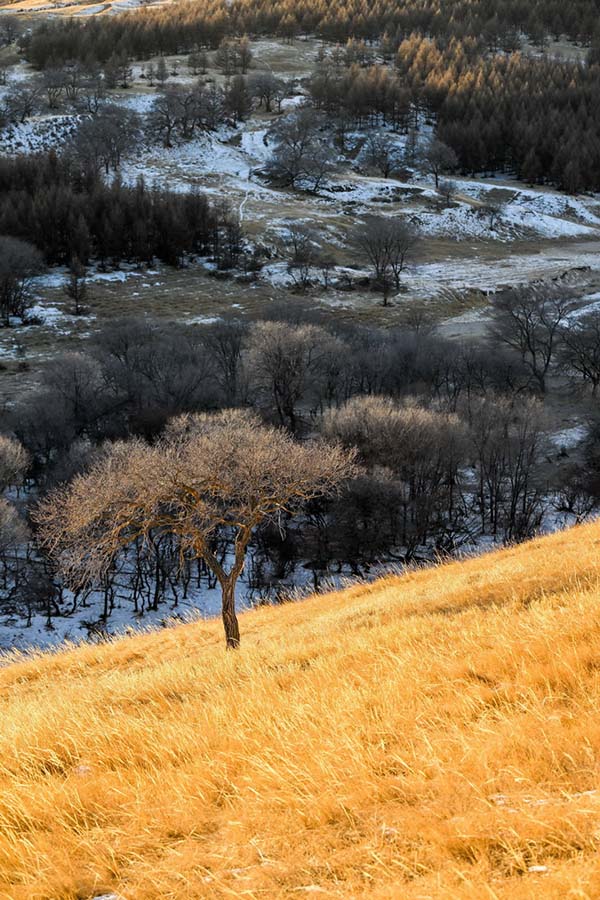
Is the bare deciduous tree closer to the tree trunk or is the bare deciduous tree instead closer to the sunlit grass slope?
the tree trunk

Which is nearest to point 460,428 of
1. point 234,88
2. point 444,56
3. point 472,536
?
point 472,536

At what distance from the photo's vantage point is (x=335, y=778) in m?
3.92

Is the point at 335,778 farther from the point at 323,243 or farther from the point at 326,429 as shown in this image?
the point at 323,243

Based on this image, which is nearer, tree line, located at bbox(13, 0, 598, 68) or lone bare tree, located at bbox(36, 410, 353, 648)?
lone bare tree, located at bbox(36, 410, 353, 648)

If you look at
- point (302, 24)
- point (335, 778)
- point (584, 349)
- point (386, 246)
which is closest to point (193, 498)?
point (335, 778)

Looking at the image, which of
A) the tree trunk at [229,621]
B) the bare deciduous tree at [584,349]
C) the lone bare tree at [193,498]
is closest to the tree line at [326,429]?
the bare deciduous tree at [584,349]

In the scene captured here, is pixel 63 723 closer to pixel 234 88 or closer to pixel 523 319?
pixel 523 319

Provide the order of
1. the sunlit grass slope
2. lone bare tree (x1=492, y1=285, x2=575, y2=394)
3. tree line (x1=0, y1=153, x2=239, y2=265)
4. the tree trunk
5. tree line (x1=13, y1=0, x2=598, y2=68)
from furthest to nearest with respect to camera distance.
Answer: tree line (x1=13, y1=0, x2=598, y2=68), tree line (x1=0, y1=153, x2=239, y2=265), lone bare tree (x1=492, y1=285, x2=575, y2=394), the tree trunk, the sunlit grass slope

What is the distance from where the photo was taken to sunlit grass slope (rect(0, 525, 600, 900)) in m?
3.09

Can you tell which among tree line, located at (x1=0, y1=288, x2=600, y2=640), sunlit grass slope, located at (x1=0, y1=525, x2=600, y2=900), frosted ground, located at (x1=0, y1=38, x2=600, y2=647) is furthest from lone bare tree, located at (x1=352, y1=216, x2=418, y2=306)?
sunlit grass slope, located at (x1=0, y1=525, x2=600, y2=900)

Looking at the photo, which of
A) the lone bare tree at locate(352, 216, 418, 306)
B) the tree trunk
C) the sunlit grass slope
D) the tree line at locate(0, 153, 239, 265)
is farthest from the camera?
the tree line at locate(0, 153, 239, 265)

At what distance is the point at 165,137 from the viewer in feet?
350

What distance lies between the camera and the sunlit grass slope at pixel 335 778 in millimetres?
3092

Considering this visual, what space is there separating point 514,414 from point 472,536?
8.80m
